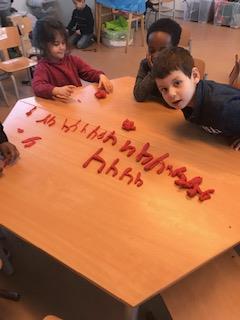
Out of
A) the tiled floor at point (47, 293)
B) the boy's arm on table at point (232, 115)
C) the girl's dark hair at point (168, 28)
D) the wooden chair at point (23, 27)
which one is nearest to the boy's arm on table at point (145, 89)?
the girl's dark hair at point (168, 28)

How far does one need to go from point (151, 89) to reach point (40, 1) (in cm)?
354

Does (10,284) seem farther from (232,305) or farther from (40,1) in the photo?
(40,1)

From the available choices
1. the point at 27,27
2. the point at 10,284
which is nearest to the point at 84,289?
the point at 10,284

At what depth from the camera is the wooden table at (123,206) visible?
0.85 m

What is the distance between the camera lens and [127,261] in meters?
0.86

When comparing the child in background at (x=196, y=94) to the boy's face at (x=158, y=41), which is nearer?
the child in background at (x=196, y=94)

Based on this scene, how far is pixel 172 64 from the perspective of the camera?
120 centimetres

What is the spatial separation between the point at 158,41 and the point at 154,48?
4 centimetres

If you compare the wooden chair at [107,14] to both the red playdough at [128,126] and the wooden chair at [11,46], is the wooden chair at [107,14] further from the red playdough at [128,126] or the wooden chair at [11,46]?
the red playdough at [128,126]

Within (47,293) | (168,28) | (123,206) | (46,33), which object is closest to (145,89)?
(168,28)

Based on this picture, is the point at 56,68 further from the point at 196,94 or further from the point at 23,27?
the point at 23,27

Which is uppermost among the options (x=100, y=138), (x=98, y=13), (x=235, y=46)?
(x=100, y=138)

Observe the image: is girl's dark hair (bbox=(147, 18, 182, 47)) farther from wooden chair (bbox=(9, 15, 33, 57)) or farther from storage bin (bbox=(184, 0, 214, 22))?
storage bin (bbox=(184, 0, 214, 22))

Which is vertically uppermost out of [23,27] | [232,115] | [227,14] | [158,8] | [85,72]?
[232,115]
